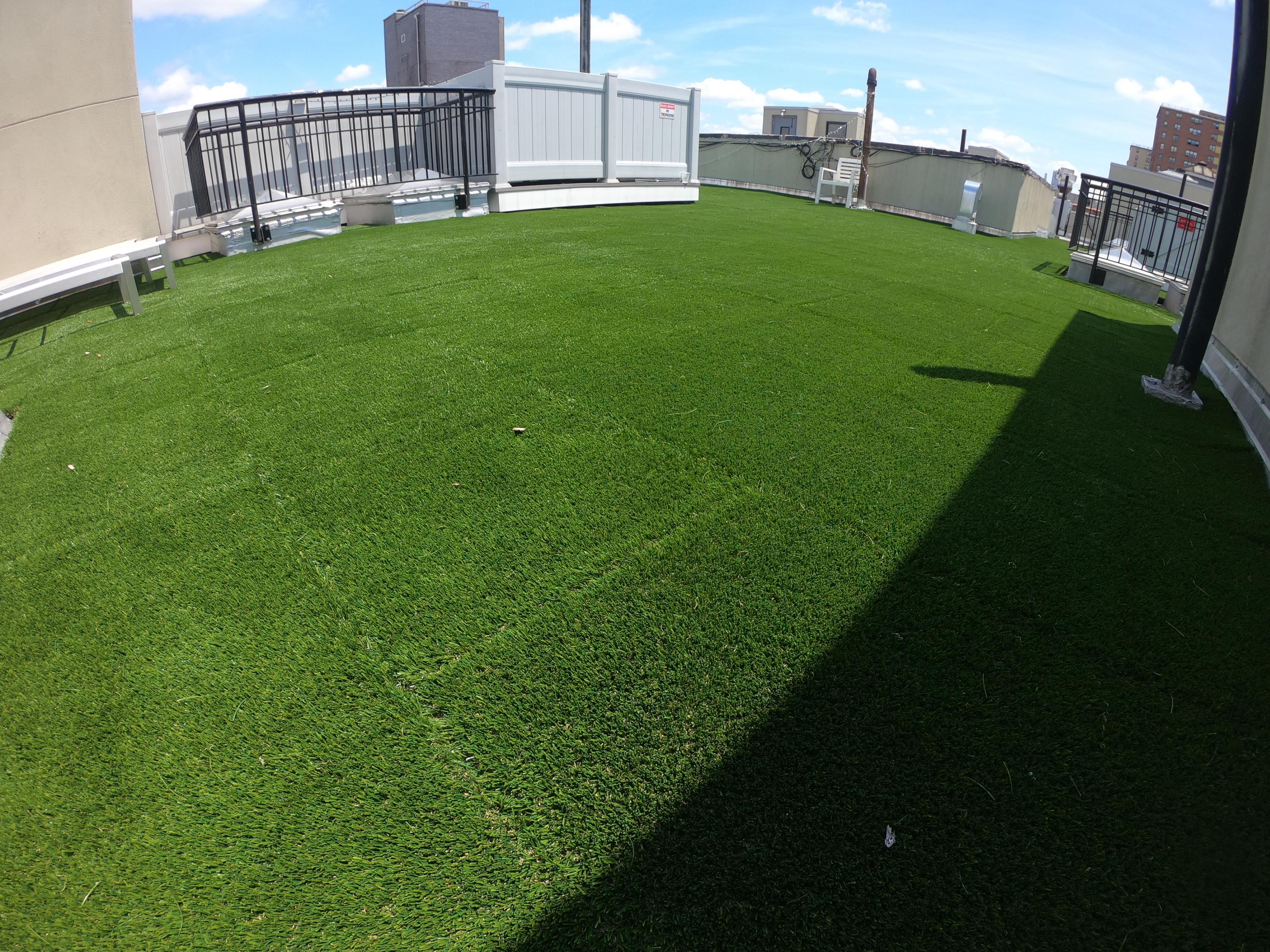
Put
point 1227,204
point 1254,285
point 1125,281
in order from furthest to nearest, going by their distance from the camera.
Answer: point 1125,281 → point 1254,285 → point 1227,204

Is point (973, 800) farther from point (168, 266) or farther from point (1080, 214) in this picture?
point (1080, 214)

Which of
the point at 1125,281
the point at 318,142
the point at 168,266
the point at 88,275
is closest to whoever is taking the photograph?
the point at 88,275

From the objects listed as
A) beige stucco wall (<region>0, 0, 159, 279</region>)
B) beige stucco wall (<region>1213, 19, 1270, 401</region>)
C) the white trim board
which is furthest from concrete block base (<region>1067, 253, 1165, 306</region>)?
beige stucco wall (<region>0, 0, 159, 279</region>)

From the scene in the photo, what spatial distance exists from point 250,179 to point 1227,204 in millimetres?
9622

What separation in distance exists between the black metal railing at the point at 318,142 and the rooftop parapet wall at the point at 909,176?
1097 centimetres

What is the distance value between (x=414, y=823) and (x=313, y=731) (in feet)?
1.48

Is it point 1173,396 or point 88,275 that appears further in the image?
point 88,275

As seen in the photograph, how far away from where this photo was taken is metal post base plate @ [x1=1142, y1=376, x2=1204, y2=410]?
180 inches

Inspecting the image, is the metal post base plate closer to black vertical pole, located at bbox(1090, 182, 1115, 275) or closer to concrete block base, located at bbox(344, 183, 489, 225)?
black vertical pole, located at bbox(1090, 182, 1115, 275)

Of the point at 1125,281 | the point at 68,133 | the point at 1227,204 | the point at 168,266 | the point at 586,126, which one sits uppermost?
the point at 586,126

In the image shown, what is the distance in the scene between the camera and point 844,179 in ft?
57.9

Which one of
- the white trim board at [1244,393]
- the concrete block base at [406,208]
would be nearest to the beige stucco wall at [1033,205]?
the white trim board at [1244,393]

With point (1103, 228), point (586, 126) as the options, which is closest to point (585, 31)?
point (586, 126)

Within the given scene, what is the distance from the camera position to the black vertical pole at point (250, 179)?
8.60 m
